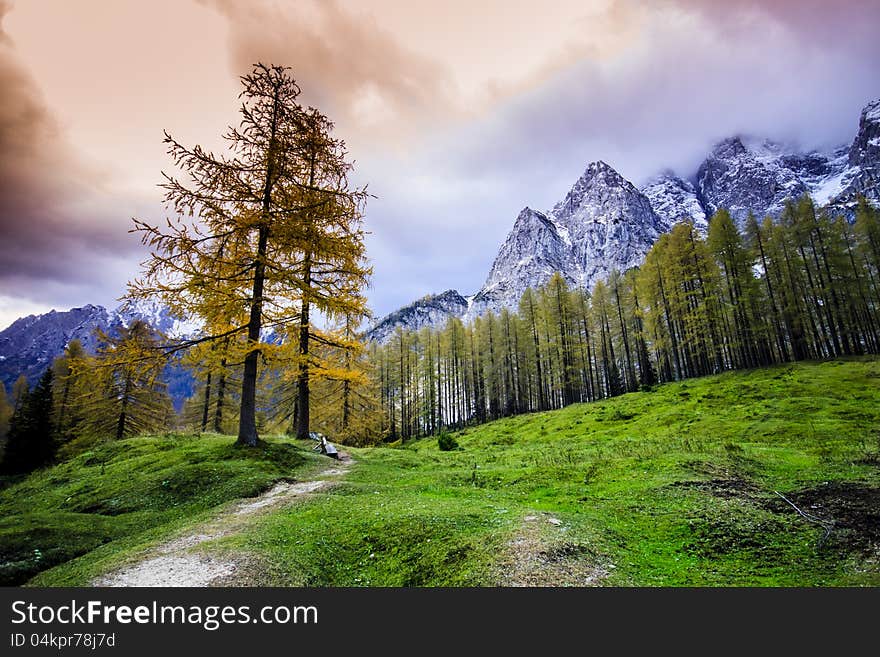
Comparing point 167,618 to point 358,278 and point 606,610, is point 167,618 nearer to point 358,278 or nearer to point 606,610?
point 606,610

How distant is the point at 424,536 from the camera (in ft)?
21.2

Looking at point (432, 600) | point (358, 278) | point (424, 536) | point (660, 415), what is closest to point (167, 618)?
point (432, 600)

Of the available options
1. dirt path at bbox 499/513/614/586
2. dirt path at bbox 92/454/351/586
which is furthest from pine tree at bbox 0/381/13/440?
dirt path at bbox 499/513/614/586

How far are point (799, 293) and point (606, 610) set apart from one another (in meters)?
47.5

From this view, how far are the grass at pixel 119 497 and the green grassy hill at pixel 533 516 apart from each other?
0.21ft

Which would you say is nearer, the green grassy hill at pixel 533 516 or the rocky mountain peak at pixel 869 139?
the green grassy hill at pixel 533 516

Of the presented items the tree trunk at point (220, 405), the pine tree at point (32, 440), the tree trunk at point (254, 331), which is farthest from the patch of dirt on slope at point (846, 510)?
the pine tree at point (32, 440)

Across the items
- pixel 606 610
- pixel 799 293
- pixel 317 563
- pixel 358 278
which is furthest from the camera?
pixel 799 293

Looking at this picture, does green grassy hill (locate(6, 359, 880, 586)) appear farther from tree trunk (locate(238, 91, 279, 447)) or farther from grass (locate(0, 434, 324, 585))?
tree trunk (locate(238, 91, 279, 447))

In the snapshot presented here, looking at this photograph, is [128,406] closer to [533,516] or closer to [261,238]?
[261,238]

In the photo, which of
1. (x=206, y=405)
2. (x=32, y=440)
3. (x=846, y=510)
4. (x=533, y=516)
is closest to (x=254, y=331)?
(x=533, y=516)

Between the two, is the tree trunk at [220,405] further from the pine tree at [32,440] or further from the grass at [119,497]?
the grass at [119,497]

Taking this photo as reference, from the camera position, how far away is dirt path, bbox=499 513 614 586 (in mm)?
4759

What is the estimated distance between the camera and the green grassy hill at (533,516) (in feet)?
17.1
